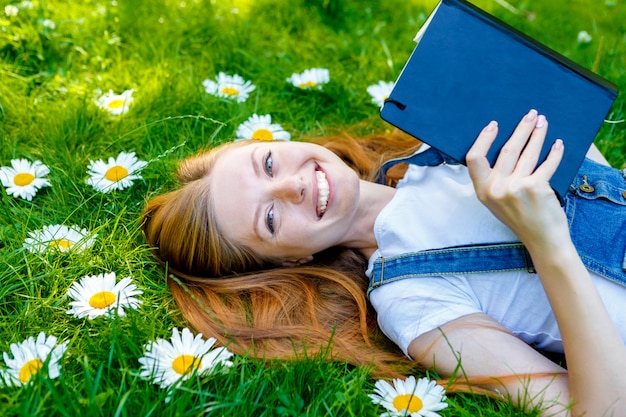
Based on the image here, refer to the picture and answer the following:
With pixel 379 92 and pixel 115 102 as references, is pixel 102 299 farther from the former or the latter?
pixel 379 92

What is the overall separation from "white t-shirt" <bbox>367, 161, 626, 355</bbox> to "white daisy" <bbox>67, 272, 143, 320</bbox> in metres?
0.62

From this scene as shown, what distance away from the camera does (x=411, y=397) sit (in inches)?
62.6

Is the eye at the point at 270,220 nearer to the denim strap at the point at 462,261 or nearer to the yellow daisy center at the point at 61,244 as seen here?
the denim strap at the point at 462,261

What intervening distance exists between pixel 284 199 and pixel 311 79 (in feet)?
3.30

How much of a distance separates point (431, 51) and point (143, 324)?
93 centimetres

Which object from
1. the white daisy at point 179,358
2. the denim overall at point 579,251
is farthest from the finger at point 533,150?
the white daisy at point 179,358

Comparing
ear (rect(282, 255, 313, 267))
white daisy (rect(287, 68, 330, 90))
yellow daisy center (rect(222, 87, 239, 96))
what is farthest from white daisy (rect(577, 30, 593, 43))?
ear (rect(282, 255, 313, 267))

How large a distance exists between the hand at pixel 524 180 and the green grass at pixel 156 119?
0.42 meters

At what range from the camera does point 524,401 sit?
1607mm

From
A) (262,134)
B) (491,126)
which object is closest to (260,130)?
(262,134)

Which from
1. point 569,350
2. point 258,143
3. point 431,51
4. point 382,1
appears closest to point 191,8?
point 382,1

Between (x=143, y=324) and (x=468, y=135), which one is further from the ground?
(x=468, y=135)

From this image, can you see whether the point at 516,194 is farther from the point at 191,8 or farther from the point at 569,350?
the point at 191,8

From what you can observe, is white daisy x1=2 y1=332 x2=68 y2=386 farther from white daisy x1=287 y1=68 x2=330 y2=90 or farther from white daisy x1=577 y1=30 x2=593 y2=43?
white daisy x1=577 y1=30 x2=593 y2=43
